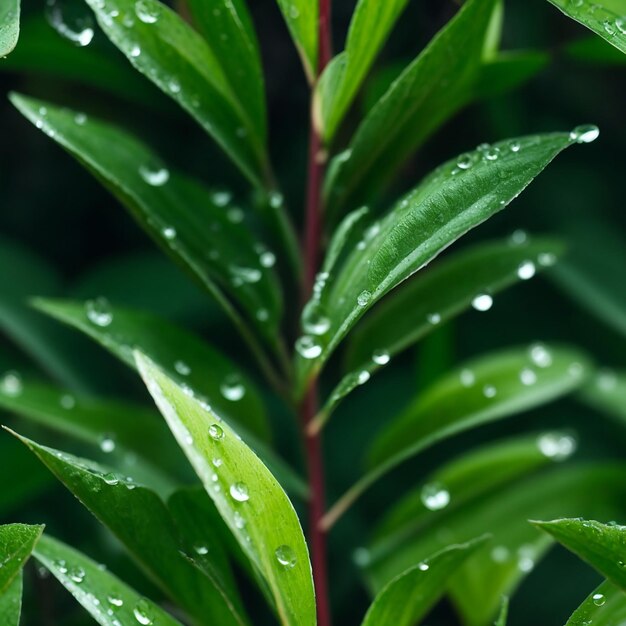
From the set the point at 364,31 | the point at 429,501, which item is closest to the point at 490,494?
the point at 429,501

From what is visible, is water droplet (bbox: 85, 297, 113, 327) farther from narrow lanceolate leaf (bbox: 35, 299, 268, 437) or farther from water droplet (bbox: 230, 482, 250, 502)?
water droplet (bbox: 230, 482, 250, 502)

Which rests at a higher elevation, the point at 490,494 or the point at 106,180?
the point at 106,180

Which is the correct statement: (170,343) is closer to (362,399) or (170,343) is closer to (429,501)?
(429,501)

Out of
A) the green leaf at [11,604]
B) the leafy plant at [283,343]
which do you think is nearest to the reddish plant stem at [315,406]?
the leafy plant at [283,343]

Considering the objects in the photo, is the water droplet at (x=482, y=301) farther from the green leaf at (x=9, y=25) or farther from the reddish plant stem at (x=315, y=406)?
the green leaf at (x=9, y=25)

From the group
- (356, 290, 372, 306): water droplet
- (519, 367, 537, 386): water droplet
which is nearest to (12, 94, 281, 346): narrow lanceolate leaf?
(356, 290, 372, 306): water droplet

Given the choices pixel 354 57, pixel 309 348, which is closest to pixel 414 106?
pixel 354 57

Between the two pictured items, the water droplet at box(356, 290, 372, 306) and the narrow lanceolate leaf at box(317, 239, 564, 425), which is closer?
→ the water droplet at box(356, 290, 372, 306)

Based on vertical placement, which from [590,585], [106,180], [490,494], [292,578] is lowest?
[590,585]
